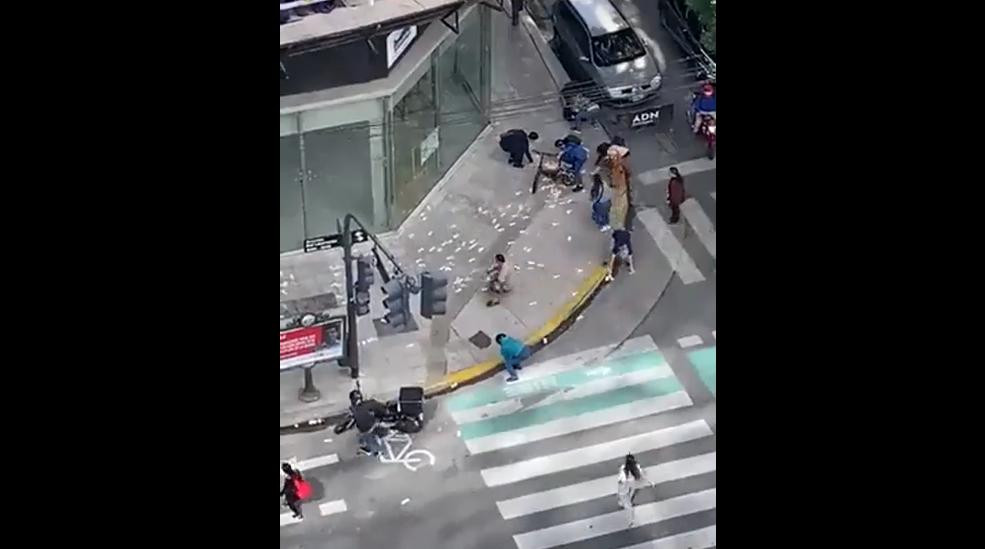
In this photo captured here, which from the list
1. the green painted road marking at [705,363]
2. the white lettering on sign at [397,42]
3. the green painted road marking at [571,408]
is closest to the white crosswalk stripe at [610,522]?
the green painted road marking at [571,408]

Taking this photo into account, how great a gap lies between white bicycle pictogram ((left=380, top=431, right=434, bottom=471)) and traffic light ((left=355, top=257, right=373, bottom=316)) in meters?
2.17

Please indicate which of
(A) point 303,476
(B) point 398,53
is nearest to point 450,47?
(B) point 398,53

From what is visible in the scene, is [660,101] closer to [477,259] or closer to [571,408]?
[477,259]

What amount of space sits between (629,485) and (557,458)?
1.41 metres

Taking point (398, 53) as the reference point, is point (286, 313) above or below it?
below

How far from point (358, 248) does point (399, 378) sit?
2.74 m

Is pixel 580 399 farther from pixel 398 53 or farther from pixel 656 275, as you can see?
pixel 398 53

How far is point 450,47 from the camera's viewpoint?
36875 mm

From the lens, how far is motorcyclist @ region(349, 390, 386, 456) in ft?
105

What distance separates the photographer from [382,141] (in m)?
35.5

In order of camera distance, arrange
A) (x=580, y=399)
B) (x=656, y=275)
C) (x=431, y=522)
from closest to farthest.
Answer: (x=431, y=522), (x=580, y=399), (x=656, y=275)

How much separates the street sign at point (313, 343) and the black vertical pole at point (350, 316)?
22 centimetres

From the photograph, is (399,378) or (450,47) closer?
(399,378)

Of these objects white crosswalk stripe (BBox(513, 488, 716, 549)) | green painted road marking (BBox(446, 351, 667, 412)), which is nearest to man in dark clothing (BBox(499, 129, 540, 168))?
green painted road marking (BBox(446, 351, 667, 412))
